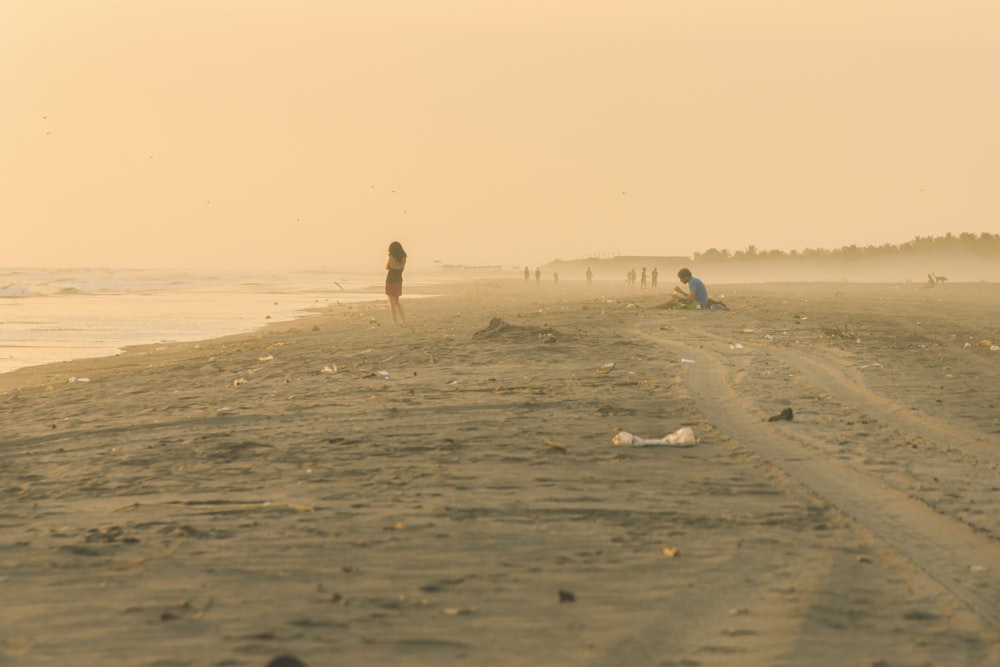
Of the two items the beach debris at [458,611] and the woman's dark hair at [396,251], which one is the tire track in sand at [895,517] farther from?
the woman's dark hair at [396,251]

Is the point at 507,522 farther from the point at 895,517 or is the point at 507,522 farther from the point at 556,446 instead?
the point at 895,517

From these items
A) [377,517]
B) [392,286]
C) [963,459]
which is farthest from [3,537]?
[392,286]

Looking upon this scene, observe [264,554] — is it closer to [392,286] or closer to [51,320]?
[392,286]

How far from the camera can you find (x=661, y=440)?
25.7 feet

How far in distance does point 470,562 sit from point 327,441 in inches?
135

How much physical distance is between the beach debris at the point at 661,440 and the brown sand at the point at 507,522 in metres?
0.22

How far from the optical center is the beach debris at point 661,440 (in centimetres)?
776

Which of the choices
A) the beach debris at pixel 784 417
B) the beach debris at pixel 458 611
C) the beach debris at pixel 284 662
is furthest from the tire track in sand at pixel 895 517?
the beach debris at pixel 284 662

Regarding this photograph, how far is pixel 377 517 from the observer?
227 inches

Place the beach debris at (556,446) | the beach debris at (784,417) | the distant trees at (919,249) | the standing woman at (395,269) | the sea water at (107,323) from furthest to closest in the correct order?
1. the distant trees at (919,249)
2. the standing woman at (395,269)
3. the sea water at (107,323)
4. the beach debris at (784,417)
5. the beach debris at (556,446)

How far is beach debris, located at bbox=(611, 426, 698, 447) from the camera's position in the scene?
776 centimetres

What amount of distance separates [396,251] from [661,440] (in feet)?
48.0

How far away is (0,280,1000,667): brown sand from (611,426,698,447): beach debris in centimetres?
22

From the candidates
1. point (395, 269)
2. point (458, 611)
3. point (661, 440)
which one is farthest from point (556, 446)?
point (395, 269)
